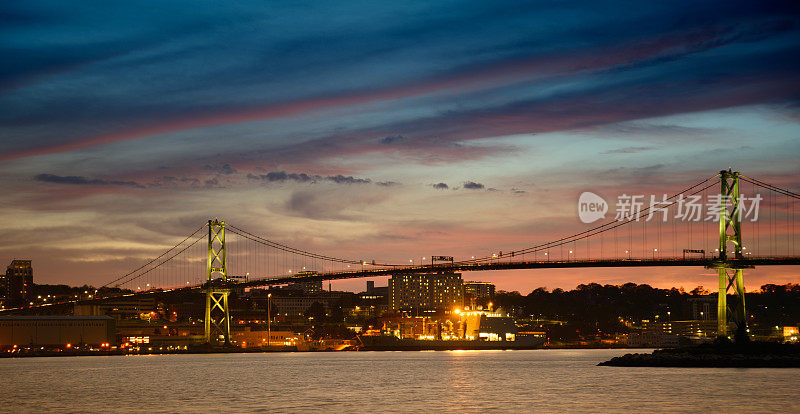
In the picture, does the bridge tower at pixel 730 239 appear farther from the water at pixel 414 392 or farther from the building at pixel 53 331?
the building at pixel 53 331

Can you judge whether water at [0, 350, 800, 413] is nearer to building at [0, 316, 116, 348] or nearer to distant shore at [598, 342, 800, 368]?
distant shore at [598, 342, 800, 368]

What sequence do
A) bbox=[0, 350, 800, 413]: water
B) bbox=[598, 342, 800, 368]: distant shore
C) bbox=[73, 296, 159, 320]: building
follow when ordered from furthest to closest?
bbox=[73, 296, 159, 320]: building
bbox=[598, 342, 800, 368]: distant shore
bbox=[0, 350, 800, 413]: water

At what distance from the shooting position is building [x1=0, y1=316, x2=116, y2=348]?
114250mm

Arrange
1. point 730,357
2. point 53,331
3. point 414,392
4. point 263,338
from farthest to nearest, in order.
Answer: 1. point 263,338
2. point 53,331
3. point 730,357
4. point 414,392

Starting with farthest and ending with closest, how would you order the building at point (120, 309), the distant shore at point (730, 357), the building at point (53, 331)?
the building at point (120, 309), the building at point (53, 331), the distant shore at point (730, 357)

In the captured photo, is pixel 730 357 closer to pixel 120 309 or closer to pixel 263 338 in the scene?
pixel 263 338

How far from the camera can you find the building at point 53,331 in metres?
114

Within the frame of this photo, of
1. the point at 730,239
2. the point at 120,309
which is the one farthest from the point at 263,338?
the point at 730,239

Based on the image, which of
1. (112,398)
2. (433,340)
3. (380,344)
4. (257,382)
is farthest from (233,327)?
(112,398)

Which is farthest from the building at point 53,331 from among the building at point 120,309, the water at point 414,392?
the water at point 414,392

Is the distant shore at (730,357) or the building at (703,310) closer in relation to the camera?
the distant shore at (730,357)

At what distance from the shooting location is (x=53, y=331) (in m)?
117

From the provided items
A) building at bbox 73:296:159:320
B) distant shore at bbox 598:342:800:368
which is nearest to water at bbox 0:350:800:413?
distant shore at bbox 598:342:800:368

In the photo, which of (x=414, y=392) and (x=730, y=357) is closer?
(x=414, y=392)
